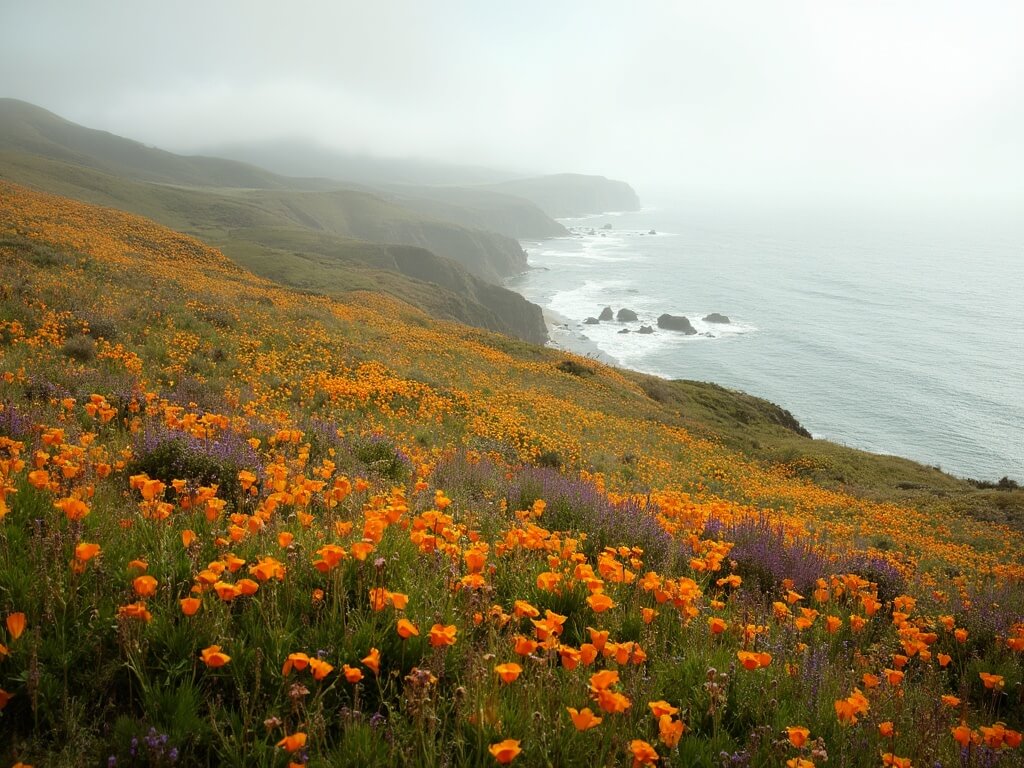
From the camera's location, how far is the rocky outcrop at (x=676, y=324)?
266 ft

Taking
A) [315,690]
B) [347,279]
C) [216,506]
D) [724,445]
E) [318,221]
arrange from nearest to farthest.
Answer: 1. [315,690]
2. [216,506]
3. [724,445]
4. [347,279]
5. [318,221]

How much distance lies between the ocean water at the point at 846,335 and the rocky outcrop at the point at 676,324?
76.7 inches

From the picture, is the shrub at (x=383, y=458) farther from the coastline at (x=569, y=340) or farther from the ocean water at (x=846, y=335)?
the coastline at (x=569, y=340)

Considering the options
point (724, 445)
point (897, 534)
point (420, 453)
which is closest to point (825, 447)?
point (724, 445)

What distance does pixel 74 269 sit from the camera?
1909 cm

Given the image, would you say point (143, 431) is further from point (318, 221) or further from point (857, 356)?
point (318, 221)

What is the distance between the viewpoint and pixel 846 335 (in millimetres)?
78438

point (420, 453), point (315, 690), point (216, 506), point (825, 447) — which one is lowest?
point (825, 447)

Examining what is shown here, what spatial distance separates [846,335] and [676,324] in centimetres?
2256

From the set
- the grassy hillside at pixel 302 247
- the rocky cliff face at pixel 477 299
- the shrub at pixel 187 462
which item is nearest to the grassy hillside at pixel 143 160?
the grassy hillside at pixel 302 247

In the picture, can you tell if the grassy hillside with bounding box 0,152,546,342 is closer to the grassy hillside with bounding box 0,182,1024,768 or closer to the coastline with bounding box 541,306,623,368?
the coastline with bounding box 541,306,623,368

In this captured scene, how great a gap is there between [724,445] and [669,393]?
33.3 feet

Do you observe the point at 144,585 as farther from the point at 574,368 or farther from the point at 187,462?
the point at 574,368

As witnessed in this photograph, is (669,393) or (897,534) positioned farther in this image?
(669,393)
